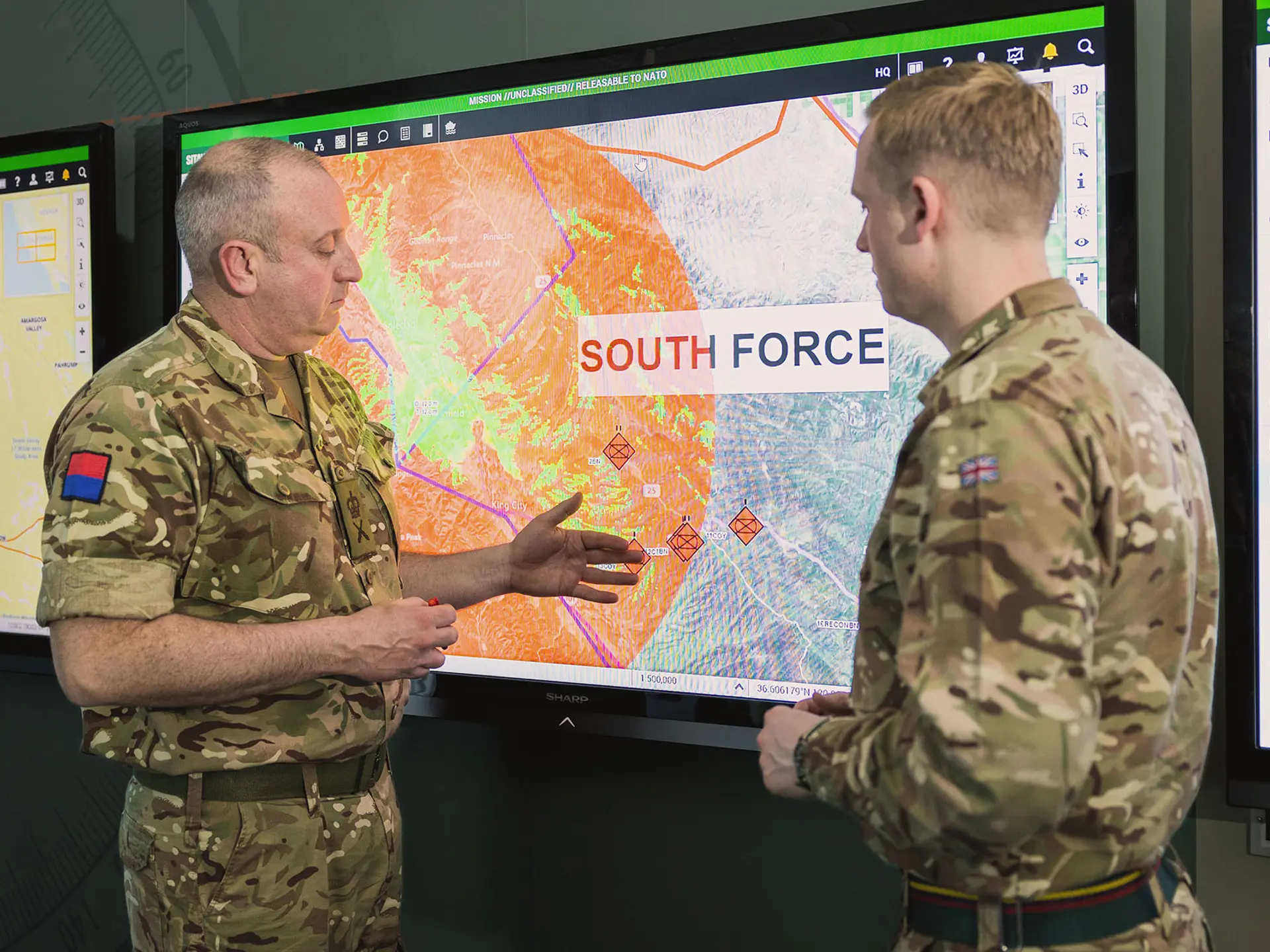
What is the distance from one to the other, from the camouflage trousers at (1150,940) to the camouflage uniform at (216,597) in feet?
3.04

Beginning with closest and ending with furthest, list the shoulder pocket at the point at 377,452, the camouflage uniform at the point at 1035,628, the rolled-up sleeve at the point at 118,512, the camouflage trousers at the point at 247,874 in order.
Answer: the camouflage uniform at the point at 1035,628 < the rolled-up sleeve at the point at 118,512 < the camouflage trousers at the point at 247,874 < the shoulder pocket at the point at 377,452

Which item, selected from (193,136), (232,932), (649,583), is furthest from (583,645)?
(193,136)

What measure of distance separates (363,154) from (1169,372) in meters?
1.71

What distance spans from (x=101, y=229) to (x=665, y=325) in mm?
1553

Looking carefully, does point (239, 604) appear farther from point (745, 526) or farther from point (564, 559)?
point (745, 526)

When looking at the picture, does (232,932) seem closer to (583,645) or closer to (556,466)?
(583,645)

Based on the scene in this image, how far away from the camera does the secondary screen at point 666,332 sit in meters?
1.94

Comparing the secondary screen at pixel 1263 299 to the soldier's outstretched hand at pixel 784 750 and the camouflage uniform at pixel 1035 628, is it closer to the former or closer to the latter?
the camouflage uniform at pixel 1035 628

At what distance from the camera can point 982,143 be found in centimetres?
104

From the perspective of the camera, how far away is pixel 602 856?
2363 millimetres

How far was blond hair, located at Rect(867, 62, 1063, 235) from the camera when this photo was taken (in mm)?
1035

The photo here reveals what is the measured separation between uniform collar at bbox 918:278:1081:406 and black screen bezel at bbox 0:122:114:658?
2329 mm

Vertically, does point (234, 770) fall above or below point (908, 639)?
below

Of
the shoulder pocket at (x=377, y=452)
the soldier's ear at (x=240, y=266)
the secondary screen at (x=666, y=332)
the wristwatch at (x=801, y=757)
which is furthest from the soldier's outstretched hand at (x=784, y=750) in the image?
the soldier's ear at (x=240, y=266)
